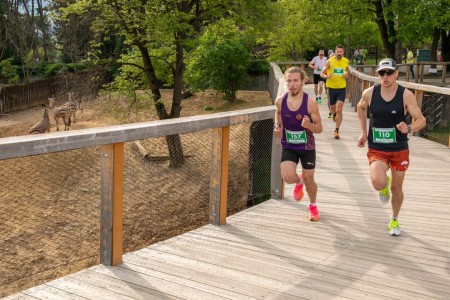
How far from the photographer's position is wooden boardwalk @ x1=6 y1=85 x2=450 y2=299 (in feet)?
13.9

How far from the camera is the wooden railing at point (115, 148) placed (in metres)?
3.86

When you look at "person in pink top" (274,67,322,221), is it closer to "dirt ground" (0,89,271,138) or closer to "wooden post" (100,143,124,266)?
"wooden post" (100,143,124,266)

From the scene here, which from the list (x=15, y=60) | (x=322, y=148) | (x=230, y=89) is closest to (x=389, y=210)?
(x=322, y=148)

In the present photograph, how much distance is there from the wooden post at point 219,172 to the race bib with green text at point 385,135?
1.54 meters

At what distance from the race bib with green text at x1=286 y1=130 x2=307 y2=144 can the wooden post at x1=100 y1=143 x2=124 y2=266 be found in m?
2.11

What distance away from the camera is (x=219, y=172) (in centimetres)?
575

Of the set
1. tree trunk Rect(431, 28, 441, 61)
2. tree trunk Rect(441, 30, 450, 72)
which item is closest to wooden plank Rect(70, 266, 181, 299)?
tree trunk Rect(441, 30, 450, 72)

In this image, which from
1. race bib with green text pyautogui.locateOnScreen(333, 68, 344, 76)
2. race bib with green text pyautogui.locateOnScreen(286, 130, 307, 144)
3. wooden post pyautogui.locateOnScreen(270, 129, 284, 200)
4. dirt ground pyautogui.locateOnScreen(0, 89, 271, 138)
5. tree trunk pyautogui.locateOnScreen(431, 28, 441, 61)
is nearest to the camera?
race bib with green text pyautogui.locateOnScreen(286, 130, 307, 144)

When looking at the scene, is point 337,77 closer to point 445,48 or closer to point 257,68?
point 257,68

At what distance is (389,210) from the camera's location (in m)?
6.80

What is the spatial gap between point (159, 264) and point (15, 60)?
52.5 m

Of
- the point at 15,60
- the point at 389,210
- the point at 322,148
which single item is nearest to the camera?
the point at 389,210

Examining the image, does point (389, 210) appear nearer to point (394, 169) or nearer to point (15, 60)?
point (394, 169)

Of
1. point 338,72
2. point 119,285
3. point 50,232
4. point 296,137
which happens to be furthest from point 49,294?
point 50,232
